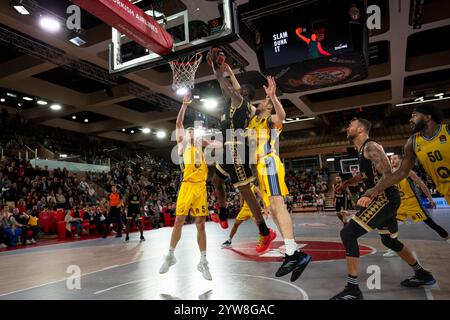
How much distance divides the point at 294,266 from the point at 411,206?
4117 mm

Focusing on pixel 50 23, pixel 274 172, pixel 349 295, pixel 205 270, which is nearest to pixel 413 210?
pixel 349 295

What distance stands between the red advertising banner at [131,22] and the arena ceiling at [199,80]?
318 cm

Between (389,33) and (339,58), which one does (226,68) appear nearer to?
(339,58)

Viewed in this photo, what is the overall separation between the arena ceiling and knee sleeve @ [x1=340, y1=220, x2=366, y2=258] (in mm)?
7403

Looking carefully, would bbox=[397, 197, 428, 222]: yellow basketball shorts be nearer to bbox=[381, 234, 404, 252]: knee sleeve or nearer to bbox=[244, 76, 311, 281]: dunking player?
bbox=[381, 234, 404, 252]: knee sleeve

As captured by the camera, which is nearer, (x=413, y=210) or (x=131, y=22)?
(x=131, y=22)

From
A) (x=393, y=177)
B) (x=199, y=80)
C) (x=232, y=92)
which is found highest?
(x=199, y=80)

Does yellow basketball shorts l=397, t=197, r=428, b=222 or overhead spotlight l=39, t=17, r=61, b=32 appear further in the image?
overhead spotlight l=39, t=17, r=61, b=32

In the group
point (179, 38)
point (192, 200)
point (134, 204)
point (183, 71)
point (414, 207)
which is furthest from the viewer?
point (134, 204)

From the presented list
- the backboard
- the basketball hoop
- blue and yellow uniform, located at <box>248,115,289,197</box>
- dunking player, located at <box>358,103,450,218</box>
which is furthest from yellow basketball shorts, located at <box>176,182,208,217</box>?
the basketball hoop

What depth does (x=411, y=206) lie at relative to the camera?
6160 millimetres

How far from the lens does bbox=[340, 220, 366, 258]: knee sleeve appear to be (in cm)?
338

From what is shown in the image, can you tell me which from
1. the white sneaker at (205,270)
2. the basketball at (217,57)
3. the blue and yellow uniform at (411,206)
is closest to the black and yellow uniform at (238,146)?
the basketball at (217,57)

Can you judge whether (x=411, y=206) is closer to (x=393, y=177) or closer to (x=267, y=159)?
(x=393, y=177)
